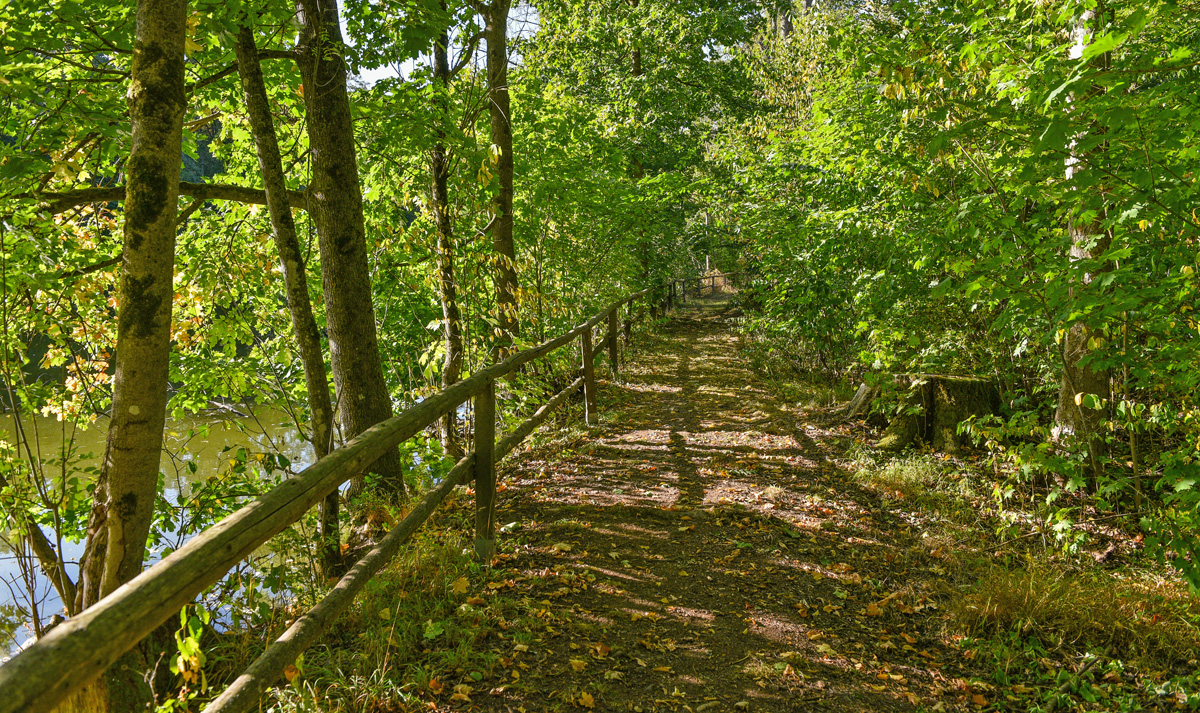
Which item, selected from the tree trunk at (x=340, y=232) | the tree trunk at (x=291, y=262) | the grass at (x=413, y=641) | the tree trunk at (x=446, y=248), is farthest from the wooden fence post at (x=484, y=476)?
the tree trunk at (x=446, y=248)

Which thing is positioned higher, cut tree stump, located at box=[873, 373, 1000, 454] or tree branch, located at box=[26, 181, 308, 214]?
tree branch, located at box=[26, 181, 308, 214]

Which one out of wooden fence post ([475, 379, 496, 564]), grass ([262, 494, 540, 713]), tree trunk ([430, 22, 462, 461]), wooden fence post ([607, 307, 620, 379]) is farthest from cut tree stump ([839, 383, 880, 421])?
grass ([262, 494, 540, 713])

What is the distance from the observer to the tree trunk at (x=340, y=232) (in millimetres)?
4340

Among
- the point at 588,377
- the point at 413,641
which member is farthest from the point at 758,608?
the point at 588,377

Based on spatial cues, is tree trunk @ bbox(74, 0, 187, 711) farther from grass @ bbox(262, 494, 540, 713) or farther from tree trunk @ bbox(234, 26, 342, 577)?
tree trunk @ bbox(234, 26, 342, 577)

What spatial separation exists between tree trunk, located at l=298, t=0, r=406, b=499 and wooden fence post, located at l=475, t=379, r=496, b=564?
2.42 ft

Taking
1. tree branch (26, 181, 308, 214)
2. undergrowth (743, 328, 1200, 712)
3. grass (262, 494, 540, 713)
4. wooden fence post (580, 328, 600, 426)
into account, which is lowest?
undergrowth (743, 328, 1200, 712)

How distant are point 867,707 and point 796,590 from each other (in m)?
1.12

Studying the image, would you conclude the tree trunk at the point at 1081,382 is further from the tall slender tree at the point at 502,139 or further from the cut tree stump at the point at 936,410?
the tall slender tree at the point at 502,139

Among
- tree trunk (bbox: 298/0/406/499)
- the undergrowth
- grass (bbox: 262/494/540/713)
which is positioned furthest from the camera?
tree trunk (bbox: 298/0/406/499)

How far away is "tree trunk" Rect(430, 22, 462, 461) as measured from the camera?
247 inches

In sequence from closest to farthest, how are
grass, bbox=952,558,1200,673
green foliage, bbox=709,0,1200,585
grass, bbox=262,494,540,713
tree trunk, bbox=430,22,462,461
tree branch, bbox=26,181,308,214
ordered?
grass, bbox=262,494,540,713, green foliage, bbox=709,0,1200,585, grass, bbox=952,558,1200,673, tree branch, bbox=26,181,308,214, tree trunk, bbox=430,22,462,461

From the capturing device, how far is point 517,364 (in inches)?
194

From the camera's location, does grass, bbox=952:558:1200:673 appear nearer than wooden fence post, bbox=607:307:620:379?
Yes
